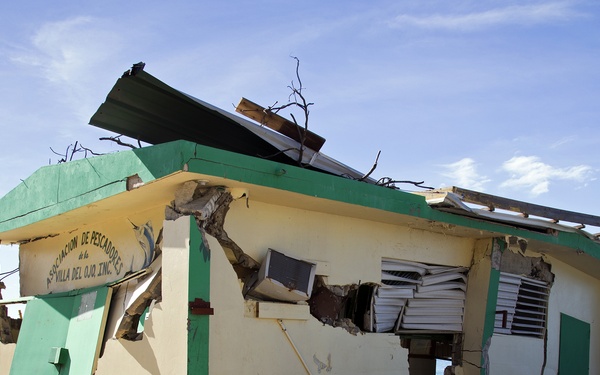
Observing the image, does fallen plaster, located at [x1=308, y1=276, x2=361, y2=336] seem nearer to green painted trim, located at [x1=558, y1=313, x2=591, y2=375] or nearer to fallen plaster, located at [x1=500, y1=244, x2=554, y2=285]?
fallen plaster, located at [x1=500, y1=244, x2=554, y2=285]

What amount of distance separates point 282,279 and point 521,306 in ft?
14.5

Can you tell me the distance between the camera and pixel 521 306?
10.5 m

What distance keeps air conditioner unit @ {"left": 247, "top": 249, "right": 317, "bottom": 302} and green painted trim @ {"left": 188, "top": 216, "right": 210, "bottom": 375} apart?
0.78 m

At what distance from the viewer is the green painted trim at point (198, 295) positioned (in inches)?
264

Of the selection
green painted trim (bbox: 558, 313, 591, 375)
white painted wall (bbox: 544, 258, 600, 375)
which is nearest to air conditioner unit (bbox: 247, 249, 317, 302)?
white painted wall (bbox: 544, 258, 600, 375)

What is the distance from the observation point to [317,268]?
26.8ft


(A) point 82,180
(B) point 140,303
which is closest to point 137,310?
(B) point 140,303

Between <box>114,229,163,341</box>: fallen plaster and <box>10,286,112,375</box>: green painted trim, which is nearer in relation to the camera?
<box>114,229,163,341</box>: fallen plaster

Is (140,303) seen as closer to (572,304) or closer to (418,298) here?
(418,298)

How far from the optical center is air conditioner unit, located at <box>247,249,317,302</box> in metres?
7.56

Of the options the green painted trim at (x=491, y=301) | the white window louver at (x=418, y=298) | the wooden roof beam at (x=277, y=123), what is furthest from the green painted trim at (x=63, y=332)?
the green painted trim at (x=491, y=301)

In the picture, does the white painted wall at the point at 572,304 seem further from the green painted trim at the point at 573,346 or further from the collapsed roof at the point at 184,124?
the collapsed roof at the point at 184,124

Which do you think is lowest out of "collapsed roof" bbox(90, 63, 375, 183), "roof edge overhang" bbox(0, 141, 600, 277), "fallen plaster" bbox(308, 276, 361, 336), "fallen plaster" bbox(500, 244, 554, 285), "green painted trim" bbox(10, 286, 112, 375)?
"green painted trim" bbox(10, 286, 112, 375)

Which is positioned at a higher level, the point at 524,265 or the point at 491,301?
the point at 524,265
